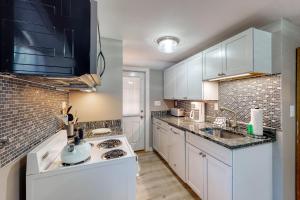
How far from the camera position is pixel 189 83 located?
8.91ft

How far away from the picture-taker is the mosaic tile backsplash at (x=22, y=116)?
83 centimetres

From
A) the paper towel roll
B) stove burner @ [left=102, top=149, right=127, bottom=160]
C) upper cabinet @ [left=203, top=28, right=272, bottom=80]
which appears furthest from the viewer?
the paper towel roll

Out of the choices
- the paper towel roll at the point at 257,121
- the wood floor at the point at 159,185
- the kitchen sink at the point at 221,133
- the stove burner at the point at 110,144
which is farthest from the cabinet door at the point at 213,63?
the wood floor at the point at 159,185

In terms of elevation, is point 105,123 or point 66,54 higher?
point 66,54

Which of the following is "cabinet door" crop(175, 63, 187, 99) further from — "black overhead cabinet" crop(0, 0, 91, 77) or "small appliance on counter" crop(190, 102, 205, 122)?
"black overhead cabinet" crop(0, 0, 91, 77)

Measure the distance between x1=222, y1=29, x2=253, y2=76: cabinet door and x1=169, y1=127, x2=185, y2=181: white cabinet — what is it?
1146mm

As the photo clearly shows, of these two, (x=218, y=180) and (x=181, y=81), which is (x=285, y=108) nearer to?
(x=218, y=180)

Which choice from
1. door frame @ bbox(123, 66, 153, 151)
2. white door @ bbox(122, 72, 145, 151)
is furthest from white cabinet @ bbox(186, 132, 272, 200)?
white door @ bbox(122, 72, 145, 151)

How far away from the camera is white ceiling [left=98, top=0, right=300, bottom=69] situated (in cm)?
132

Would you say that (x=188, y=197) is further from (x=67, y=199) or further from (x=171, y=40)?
(x=171, y=40)

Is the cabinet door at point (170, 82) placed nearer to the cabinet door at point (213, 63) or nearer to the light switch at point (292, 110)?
the cabinet door at point (213, 63)

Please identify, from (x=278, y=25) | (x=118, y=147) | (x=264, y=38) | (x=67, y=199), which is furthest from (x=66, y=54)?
(x=278, y=25)

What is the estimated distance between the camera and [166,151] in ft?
9.78

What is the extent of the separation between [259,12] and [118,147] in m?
1.92
